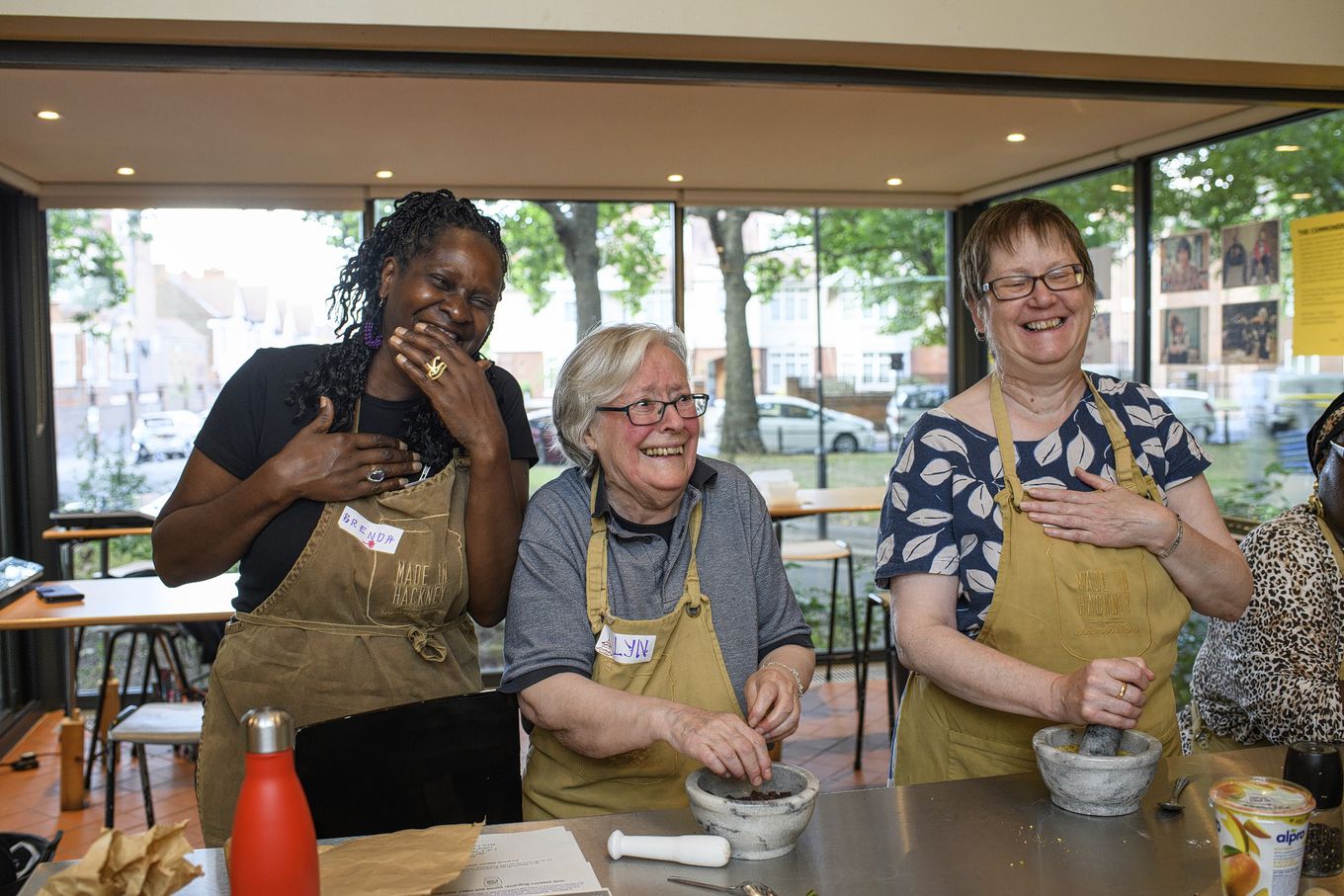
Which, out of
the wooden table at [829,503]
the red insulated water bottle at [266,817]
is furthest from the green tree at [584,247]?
the red insulated water bottle at [266,817]

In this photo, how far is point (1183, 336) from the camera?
16.4 ft

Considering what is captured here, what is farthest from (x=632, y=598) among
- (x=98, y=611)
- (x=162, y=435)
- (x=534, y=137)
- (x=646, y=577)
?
(x=162, y=435)

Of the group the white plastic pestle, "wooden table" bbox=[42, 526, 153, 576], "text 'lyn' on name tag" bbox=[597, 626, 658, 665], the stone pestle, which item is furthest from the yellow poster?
"wooden table" bbox=[42, 526, 153, 576]

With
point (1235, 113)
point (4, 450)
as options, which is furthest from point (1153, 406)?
point (4, 450)

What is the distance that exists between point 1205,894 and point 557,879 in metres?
0.80

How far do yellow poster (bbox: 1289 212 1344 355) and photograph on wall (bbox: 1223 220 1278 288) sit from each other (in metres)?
0.14

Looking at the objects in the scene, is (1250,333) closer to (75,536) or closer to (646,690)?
(646,690)

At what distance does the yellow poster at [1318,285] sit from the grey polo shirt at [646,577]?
121 inches

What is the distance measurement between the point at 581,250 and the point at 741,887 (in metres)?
5.05

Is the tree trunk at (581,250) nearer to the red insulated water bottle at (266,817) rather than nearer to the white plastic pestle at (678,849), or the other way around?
the white plastic pestle at (678,849)

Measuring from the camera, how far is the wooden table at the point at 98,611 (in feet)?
12.5

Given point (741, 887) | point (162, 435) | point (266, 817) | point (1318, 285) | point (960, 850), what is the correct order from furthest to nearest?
1. point (162, 435)
2. point (1318, 285)
3. point (960, 850)
4. point (741, 887)
5. point (266, 817)

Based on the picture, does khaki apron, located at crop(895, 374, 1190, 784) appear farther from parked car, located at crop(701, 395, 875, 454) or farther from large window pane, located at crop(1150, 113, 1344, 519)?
parked car, located at crop(701, 395, 875, 454)

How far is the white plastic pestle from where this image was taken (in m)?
1.47
